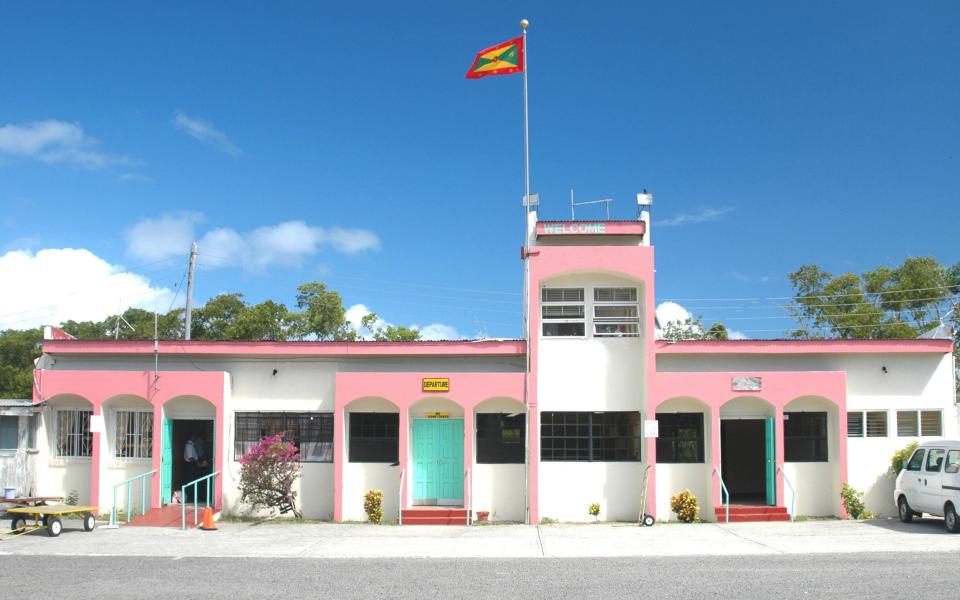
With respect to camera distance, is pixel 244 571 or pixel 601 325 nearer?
pixel 244 571

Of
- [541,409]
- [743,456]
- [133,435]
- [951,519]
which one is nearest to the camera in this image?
[951,519]

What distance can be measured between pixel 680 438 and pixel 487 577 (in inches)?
331

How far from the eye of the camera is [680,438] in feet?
63.2

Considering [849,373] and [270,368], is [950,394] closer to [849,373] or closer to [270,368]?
[849,373]

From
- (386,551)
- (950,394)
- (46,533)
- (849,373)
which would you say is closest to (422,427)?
(386,551)

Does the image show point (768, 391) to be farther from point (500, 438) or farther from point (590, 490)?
point (500, 438)

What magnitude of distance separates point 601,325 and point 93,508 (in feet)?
39.0

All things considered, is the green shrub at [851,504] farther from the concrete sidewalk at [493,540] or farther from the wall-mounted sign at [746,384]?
the wall-mounted sign at [746,384]

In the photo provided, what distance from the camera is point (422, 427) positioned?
1947 centimetres

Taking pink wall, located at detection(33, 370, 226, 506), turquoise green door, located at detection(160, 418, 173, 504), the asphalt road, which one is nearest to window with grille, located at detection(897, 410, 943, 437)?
the asphalt road

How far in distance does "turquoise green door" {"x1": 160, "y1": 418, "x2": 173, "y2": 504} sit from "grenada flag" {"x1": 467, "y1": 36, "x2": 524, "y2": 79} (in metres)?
11.0

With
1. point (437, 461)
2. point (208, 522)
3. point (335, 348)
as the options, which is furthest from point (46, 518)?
point (437, 461)

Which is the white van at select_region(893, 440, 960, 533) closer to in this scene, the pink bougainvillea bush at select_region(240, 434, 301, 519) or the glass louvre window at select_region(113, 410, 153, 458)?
the pink bougainvillea bush at select_region(240, 434, 301, 519)

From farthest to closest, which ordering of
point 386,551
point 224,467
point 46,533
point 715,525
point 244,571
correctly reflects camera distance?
point 224,467
point 715,525
point 46,533
point 386,551
point 244,571
